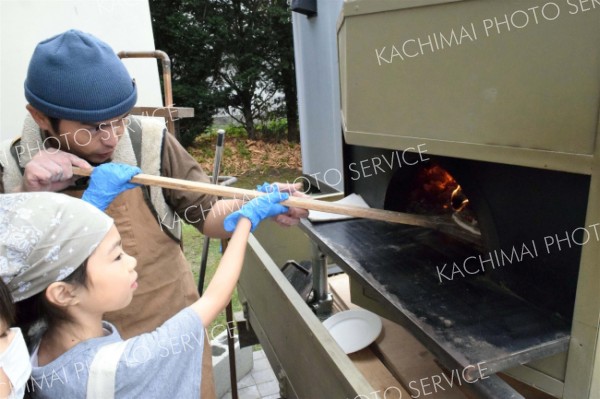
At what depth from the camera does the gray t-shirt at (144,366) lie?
104 centimetres

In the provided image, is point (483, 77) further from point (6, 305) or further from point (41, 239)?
point (6, 305)

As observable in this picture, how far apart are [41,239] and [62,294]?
15 centimetres

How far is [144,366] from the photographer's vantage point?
3.48 ft

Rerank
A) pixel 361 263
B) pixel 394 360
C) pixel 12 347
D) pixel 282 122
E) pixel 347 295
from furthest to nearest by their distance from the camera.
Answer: pixel 282 122 < pixel 347 295 < pixel 394 360 < pixel 361 263 < pixel 12 347

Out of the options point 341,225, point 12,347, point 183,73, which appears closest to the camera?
point 12,347

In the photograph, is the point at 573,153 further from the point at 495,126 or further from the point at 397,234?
the point at 397,234

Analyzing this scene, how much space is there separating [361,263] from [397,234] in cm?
30

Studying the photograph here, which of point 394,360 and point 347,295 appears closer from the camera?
point 394,360

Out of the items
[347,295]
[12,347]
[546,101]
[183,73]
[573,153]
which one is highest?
[183,73]

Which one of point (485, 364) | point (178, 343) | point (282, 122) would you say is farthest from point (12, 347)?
point (282, 122)

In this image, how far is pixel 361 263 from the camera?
1519 millimetres

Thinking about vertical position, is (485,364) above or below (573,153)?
below

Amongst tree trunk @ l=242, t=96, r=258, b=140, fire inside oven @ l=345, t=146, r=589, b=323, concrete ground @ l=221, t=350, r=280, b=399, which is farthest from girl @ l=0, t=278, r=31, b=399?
tree trunk @ l=242, t=96, r=258, b=140

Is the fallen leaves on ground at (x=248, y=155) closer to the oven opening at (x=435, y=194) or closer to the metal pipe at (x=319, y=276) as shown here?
the metal pipe at (x=319, y=276)
